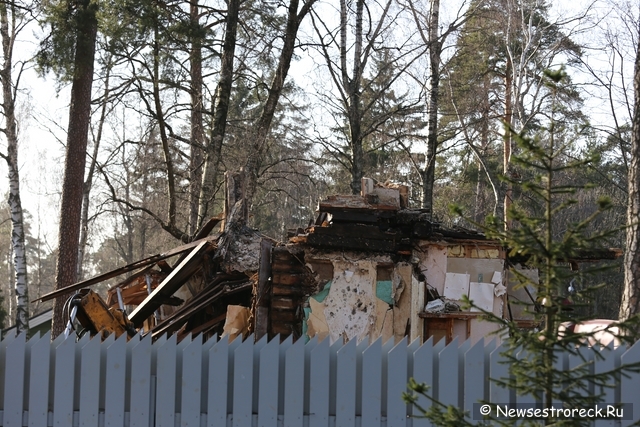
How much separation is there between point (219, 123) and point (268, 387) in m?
12.1

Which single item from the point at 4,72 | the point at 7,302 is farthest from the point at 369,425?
the point at 7,302

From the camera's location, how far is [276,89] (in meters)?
18.1

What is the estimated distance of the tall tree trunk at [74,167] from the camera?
16297mm

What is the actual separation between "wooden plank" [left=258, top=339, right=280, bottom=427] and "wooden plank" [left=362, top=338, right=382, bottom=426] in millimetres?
713

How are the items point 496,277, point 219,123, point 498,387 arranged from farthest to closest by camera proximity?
point 219,123 < point 496,277 < point 498,387

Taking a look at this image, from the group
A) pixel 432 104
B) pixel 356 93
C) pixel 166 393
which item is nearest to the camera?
pixel 166 393

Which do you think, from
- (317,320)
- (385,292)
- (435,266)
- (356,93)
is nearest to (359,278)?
(385,292)

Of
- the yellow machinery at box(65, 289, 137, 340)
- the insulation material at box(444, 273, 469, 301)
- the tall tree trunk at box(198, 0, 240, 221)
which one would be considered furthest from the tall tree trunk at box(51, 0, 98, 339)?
the insulation material at box(444, 273, 469, 301)

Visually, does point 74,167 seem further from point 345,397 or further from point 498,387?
point 498,387

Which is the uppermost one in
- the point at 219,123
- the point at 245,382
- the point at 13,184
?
the point at 219,123

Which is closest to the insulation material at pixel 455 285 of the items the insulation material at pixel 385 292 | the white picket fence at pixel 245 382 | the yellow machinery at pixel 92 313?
the insulation material at pixel 385 292

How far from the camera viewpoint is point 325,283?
10.4 m

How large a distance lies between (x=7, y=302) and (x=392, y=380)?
51.4 meters

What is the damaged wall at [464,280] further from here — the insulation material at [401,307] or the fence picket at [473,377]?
the fence picket at [473,377]
